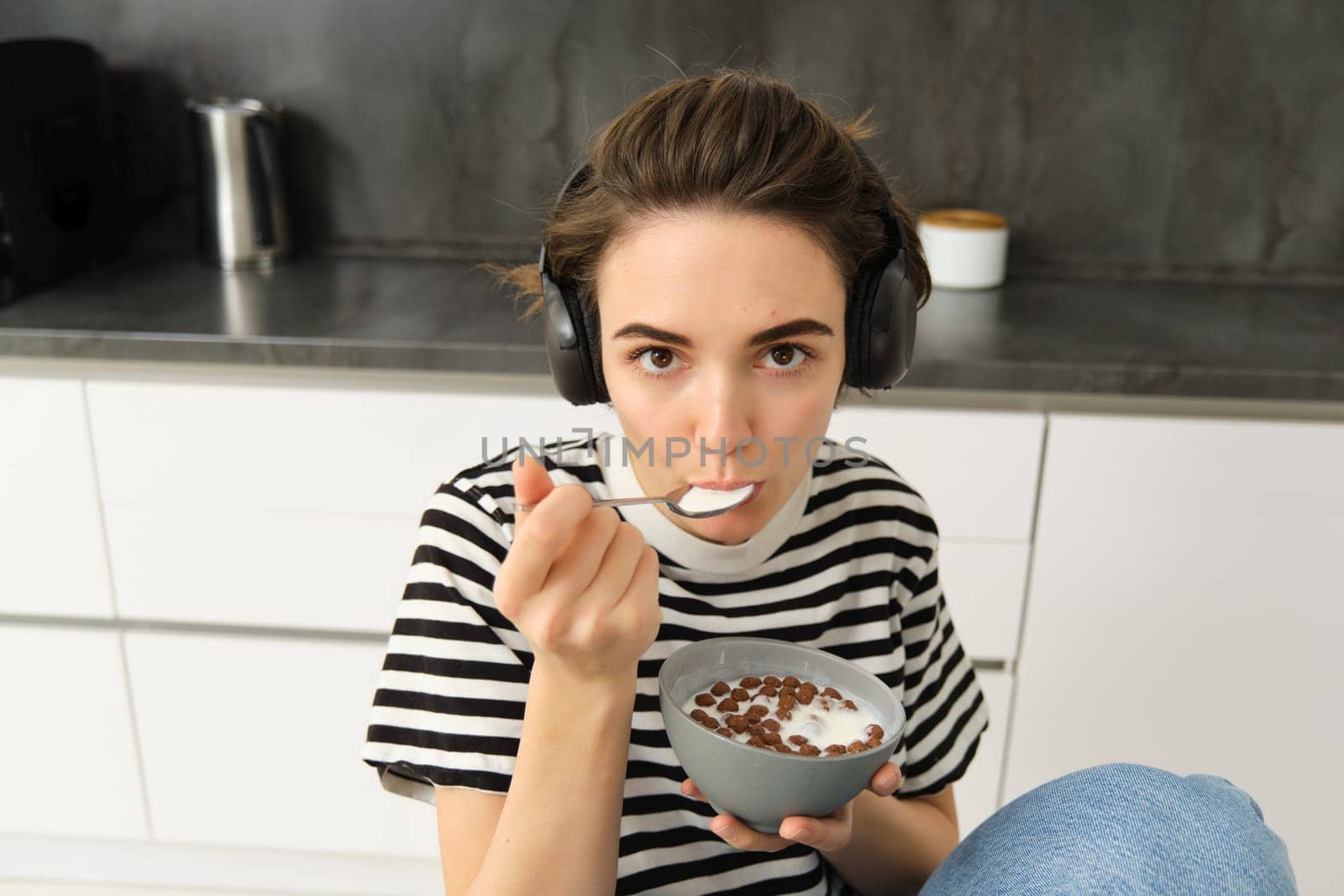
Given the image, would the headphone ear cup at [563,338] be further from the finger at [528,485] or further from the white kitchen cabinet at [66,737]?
the white kitchen cabinet at [66,737]

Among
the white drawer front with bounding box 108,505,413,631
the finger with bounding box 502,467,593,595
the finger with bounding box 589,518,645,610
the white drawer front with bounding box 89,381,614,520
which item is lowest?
the white drawer front with bounding box 108,505,413,631

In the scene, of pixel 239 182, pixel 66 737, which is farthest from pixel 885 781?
pixel 239 182

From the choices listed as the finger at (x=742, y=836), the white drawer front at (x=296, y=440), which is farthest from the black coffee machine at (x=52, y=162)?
the finger at (x=742, y=836)

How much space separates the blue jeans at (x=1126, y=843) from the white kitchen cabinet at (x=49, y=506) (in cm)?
131

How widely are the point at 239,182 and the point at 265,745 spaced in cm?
90

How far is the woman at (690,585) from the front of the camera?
2.48 ft

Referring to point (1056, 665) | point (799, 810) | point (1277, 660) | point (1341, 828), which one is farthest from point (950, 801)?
point (1341, 828)

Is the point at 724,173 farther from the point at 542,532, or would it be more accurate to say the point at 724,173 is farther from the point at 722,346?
the point at 542,532

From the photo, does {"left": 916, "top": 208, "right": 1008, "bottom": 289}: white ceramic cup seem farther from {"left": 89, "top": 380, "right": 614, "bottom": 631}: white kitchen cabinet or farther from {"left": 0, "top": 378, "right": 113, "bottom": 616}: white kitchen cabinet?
{"left": 0, "top": 378, "right": 113, "bottom": 616}: white kitchen cabinet

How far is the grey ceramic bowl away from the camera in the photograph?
67 centimetres

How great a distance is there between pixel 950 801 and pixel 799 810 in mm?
433

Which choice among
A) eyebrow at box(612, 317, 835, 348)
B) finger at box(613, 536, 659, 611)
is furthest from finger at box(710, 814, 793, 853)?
A: eyebrow at box(612, 317, 835, 348)

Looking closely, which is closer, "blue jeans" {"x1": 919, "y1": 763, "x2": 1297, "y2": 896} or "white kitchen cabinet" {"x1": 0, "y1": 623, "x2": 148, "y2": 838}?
"blue jeans" {"x1": 919, "y1": 763, "x2": 1297, "y2": 896}

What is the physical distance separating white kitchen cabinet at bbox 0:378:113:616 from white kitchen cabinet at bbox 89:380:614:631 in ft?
0.09
